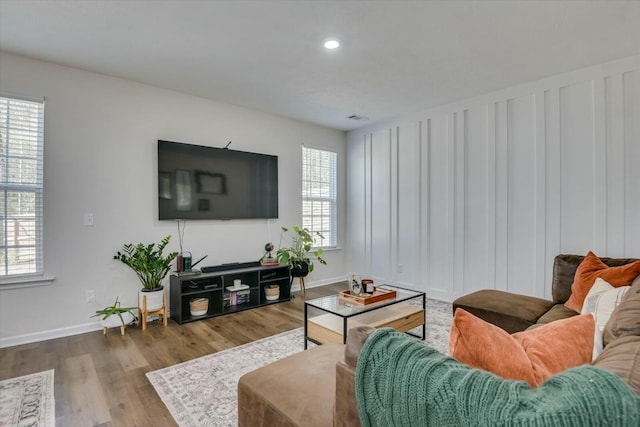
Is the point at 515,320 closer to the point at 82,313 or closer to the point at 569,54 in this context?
the point at 569,54

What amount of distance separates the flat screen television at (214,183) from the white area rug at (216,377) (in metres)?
1.80

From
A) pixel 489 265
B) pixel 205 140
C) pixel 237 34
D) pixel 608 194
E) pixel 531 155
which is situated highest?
pixel 237 34

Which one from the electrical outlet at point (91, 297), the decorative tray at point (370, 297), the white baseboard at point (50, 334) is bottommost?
the white baseboard at point (50, 334)

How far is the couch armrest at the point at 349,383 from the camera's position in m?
0.92

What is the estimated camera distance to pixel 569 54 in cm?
302

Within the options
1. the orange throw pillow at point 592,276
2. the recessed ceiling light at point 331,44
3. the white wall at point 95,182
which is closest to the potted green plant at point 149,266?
the white wall at point 95,182

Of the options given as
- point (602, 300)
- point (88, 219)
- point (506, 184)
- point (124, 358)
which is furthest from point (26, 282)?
point (506, 184)

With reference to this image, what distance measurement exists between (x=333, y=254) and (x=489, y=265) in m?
2.44

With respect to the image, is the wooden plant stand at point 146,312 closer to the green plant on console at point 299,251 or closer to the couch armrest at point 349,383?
the green plant on console at point 299,251

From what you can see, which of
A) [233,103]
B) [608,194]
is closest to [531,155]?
[608,194]

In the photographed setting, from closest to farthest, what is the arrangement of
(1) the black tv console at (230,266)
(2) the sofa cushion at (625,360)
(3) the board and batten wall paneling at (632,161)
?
(2) the sofa cushion at (625,360) < (3) the board and batten wall paneling at (632,161) < (1) the black tv console at (230,266)

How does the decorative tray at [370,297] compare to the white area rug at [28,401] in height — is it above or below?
above

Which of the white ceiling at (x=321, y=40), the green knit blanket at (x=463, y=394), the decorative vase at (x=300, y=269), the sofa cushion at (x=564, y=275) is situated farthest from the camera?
the decorative vase at (x=300, y=269)

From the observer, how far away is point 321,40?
275 cm
